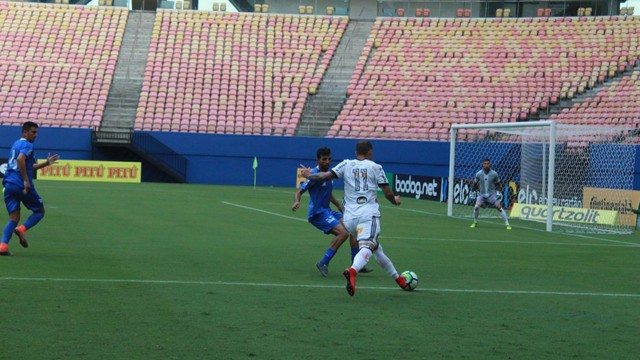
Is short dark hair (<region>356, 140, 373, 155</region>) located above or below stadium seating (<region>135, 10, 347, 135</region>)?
below

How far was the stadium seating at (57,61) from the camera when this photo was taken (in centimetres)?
4938

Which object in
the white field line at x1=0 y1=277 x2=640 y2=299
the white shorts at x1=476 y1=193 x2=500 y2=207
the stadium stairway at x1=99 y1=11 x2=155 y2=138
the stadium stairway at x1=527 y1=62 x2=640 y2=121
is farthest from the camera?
the stadium stairway at x1=99 y1=11 x2=155 y2=138

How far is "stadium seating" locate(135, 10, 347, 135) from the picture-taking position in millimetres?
49906

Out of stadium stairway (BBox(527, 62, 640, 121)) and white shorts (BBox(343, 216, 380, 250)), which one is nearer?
white shorts (BBox(343, 216, 380, 250))

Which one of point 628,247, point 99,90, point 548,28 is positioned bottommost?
point 628,247

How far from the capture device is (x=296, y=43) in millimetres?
55250

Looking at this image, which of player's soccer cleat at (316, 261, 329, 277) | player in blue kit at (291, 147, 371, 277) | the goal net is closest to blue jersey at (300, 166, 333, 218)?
player in blue kit at (291, 147, 371, 277)

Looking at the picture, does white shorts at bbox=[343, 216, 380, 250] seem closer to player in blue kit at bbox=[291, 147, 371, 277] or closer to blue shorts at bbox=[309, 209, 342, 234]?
player in blue kit at bbox=[291, 147, 371, 277]

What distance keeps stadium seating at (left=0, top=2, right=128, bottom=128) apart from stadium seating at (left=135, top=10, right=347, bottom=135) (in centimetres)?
233

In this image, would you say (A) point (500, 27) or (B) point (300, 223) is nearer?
(B) point (300, 223)

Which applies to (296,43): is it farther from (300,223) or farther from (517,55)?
(300,223)

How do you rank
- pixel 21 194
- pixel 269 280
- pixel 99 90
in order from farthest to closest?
pixel 99 90 → pixel 21 194 → pixel 269 280

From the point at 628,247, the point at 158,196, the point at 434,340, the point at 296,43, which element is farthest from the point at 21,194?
the point at 296,43

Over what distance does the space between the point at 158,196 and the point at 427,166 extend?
16757 millimetres
